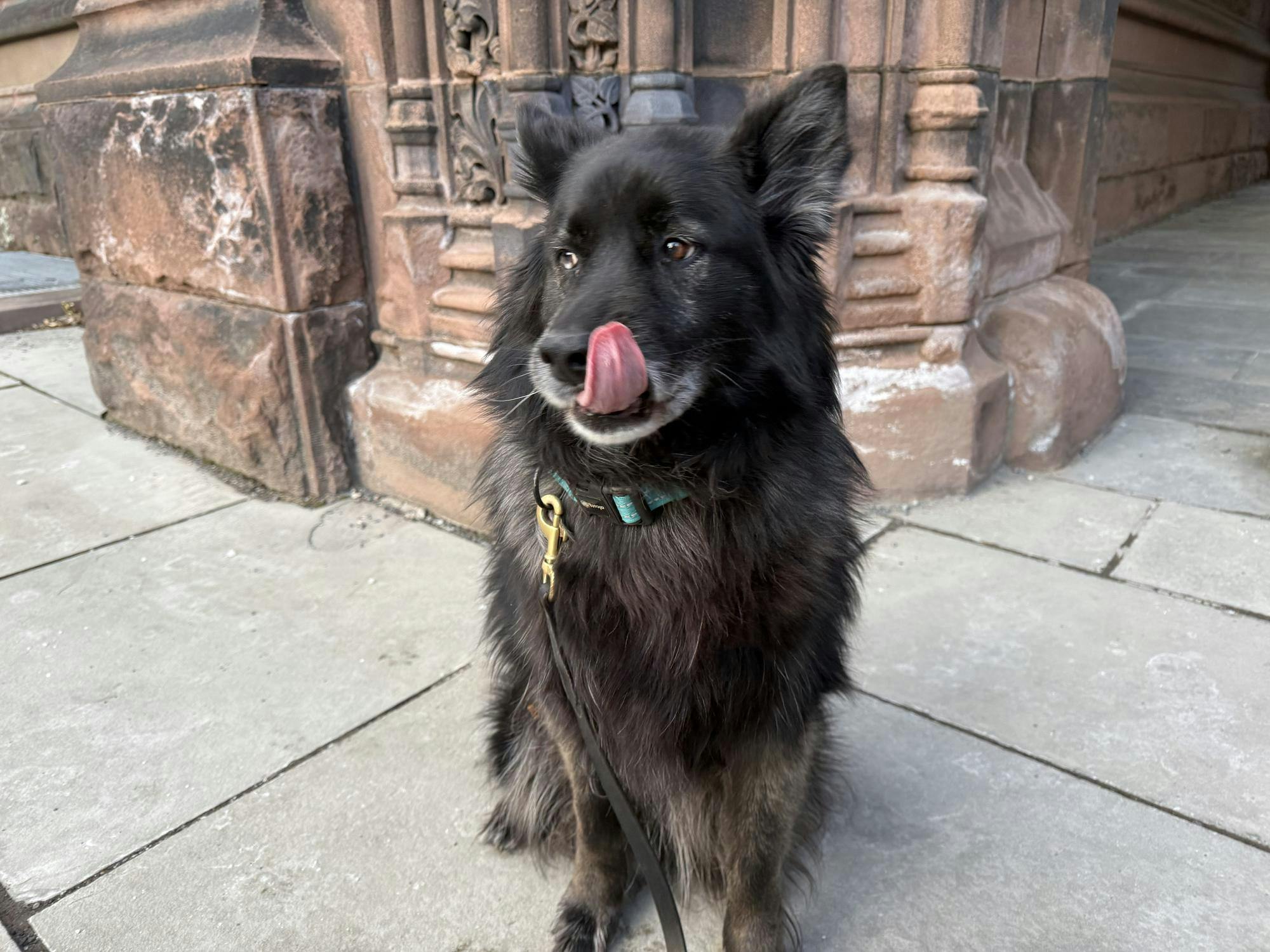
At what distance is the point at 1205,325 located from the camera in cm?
580

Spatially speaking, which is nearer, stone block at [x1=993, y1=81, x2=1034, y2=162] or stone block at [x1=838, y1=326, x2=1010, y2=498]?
stone block at [x1=838, y1=326, x2=1010, y2=498]

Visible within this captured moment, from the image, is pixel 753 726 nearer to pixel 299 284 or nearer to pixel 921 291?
pixel 921 291

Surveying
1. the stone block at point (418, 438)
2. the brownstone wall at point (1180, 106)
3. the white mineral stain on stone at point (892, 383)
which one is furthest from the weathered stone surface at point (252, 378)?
the brownstone wall at point (1180, 106)

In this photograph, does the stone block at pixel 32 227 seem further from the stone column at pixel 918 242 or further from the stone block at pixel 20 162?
the stone column at pixel 918 242

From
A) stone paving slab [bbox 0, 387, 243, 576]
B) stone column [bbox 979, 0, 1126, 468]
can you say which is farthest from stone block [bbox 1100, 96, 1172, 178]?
stone paving slab [bbox 0, 387, 243, 576]

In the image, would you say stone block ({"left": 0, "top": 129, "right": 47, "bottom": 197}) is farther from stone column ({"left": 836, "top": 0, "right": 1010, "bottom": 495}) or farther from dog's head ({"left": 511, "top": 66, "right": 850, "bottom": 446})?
dog's head ({"left": 511, "top": 66, "right": 850, "bottom": 446})

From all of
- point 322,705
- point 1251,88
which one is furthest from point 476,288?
point 1251,88

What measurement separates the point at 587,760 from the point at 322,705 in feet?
3.50

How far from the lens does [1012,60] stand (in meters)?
3.81

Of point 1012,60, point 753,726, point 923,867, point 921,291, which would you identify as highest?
point 1012,60

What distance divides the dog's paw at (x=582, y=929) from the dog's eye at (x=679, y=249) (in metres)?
1.29

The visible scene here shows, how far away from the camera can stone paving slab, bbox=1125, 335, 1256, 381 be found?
16.1 feet

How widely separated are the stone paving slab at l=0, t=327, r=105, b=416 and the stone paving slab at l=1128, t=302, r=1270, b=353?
6.36m

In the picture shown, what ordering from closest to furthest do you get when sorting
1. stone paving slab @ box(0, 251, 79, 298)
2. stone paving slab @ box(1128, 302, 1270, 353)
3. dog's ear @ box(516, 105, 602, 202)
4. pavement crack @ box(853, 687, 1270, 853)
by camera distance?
1. dog's ear @ box(516, 105, 602, 202)
2. pavement crack @ box(853, 687, 1270, 853)
3. stone paving slab @ box(1128, 302, 1270, 353)
4. stone paving slab @ box(0, 251, 79, 298)
